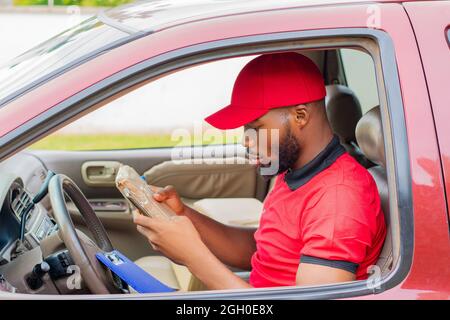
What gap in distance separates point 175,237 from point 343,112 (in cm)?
130

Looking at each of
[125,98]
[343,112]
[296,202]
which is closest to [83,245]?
[296,202]

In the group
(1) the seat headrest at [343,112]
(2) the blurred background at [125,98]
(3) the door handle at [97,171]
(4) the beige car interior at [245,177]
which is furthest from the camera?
(2) the blurred background at [125,98]

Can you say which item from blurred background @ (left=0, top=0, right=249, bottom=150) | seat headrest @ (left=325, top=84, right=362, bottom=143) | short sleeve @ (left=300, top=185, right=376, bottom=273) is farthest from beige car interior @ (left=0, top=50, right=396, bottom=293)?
blurred background @ (left=0, top=0, right=249, bottom=150)

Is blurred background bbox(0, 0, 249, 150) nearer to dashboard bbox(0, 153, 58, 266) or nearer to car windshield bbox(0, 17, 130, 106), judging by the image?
dashboard bbox(0, 153, 58, 266)

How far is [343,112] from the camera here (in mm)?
3100

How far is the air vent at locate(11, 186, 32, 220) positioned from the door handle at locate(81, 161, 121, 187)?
1.12 metres

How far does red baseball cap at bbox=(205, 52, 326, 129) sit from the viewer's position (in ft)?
6.90

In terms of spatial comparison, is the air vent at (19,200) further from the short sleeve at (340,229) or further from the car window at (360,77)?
the car window at (360,77)

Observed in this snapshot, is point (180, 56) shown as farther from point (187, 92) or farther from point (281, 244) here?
point (187, 92)

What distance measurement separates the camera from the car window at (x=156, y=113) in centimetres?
597

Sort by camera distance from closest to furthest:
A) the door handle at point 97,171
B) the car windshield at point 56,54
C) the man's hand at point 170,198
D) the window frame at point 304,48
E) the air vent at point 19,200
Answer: the window frame at point 304,48 < the car windshield at point 56,54 < the man's hand at point 170,198 < the air vent at point 19,200 < the door handle at point 97,171

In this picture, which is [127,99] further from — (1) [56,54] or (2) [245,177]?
(1) [56,54]

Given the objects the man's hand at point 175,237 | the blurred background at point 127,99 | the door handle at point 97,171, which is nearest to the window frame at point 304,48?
the man's hand at point 175,237

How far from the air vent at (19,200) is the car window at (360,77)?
1.35m
